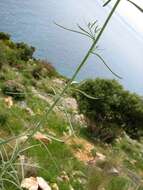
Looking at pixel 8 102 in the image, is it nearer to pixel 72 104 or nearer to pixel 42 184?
pixel 42 184

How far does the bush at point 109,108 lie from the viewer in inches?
556

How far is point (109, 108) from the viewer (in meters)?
14.1

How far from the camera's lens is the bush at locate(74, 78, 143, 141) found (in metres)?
14.1

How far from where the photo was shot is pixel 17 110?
36.9 ft

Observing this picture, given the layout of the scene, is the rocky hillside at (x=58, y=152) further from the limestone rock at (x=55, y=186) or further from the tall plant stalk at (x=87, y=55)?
the tall plant stalk at (x=87, y=55)

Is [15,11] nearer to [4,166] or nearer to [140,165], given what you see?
[140,165]

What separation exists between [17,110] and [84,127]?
3664mm

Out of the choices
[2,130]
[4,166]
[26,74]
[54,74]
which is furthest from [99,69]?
[4,166]

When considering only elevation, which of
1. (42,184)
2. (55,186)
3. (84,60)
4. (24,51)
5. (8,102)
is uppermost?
(84,60)

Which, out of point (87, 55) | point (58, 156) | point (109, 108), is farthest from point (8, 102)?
point (87, 55)

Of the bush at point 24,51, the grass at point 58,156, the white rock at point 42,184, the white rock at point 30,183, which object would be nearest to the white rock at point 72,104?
the grass at point 58,156

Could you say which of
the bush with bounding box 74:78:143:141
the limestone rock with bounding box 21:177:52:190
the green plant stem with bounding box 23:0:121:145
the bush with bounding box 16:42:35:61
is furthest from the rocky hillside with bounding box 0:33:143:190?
the bush with bounding box 16:42:35:61

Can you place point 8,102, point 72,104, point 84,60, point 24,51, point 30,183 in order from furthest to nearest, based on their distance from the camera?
point 24,51 → point 72,104 → point 8,102 → point 30,183 → point 84,60

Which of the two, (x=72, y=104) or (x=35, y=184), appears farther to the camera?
(x=72, y=104)
